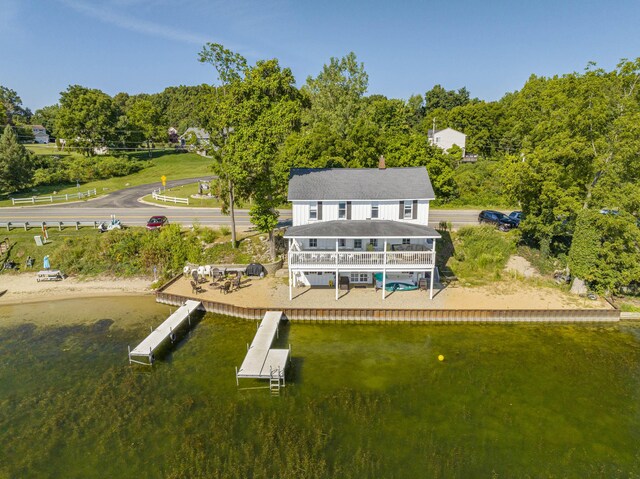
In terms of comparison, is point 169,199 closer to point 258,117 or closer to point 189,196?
point 189,196

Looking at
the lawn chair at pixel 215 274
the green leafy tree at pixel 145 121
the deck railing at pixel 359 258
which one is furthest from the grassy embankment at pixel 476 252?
the green leafy tree at pixel 145 121

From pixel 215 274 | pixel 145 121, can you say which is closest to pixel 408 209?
pixel 215 274

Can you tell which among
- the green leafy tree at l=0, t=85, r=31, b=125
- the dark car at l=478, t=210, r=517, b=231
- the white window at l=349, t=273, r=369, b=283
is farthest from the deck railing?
the green leafy tree at l=0, t=85, r=31, b=125

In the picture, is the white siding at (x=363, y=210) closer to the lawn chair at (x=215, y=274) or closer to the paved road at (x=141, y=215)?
the lawn chair at (x=215, y=274)

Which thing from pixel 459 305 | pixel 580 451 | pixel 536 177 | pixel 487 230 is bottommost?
pixel 580 451

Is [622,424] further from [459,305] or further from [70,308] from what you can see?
[70,308]

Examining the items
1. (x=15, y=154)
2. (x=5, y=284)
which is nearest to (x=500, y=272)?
(x=5, y=284)
